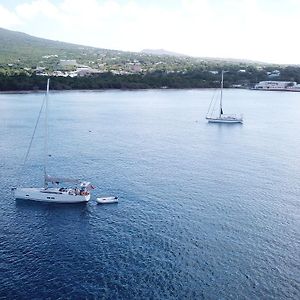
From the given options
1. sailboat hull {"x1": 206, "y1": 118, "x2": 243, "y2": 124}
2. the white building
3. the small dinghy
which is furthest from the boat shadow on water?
the white building

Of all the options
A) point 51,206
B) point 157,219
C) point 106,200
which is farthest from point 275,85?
point 51,206

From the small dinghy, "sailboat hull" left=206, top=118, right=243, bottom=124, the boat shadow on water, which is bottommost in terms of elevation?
the boat shadow on water

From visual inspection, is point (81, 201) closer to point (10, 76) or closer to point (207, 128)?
point (207, 128)

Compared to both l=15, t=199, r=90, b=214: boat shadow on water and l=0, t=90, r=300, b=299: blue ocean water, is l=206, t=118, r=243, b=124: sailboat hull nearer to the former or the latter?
l=0, t=90, r=300, b=299: blue ocean water

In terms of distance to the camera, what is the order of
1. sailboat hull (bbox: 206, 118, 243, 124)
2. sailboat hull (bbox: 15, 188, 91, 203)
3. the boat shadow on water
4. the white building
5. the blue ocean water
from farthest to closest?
the white building, sailboat hull (bbox: 206, 118, 243, 124), sailboat hull (bbox: 15, 188, 91, 203), the boat shadow on water, the blue ocean water

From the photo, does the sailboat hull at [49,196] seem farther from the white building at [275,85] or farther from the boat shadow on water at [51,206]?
the white building at [275,85]

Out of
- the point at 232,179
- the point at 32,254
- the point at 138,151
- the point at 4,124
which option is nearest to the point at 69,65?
the point at 4,124

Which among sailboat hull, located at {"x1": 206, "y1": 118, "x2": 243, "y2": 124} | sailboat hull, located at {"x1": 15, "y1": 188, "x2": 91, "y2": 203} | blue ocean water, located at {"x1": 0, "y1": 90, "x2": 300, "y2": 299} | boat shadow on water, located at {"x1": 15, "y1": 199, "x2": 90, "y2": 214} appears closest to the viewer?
blue ocean water, located at {"x1": 0, "y1": 90, "x2": 300, "y2": 299}
